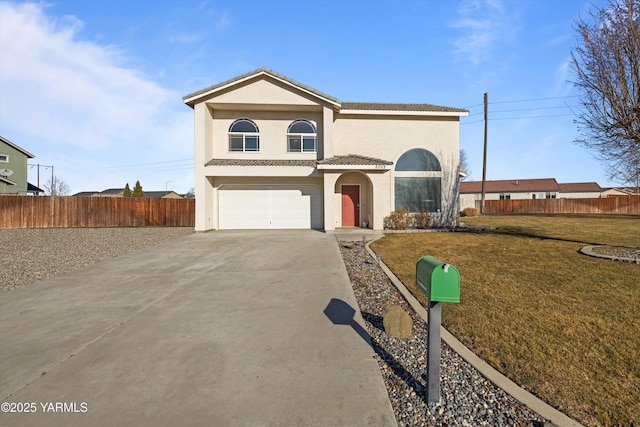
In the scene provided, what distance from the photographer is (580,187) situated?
2162 inches

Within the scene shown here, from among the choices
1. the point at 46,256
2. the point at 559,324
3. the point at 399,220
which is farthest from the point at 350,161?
the point at 46,256

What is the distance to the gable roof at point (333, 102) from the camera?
14398 millimetres

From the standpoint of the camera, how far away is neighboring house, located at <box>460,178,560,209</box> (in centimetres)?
5010

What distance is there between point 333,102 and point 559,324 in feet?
43.2

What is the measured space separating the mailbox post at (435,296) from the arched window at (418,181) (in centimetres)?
1368

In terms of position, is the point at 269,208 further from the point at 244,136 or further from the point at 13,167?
the point at 13,167

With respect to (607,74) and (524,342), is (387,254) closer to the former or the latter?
(524,342)

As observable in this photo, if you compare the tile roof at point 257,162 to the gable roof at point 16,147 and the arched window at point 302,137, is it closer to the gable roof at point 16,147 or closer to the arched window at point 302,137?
the arched window at point 302,137

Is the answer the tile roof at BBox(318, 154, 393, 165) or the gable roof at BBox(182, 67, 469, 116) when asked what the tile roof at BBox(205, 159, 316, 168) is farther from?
the gable roof at BBox(182, 67, 469, 116)

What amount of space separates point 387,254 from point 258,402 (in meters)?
7.26

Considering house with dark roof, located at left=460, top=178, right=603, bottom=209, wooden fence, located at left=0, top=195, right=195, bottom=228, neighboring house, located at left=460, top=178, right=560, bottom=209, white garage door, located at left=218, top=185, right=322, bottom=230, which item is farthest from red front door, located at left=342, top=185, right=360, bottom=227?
house with dark roof, located at left=460, top=178, right=603, bottom=209

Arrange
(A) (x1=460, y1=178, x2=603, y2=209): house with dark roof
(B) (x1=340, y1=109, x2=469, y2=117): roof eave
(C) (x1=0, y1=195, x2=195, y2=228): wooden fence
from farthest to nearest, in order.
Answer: (A) (x1=460, y1=178, x2=603, y2=209): house with dark roof → (C) (x1=0, y1=195, x2=195, y2=228): wooden fence → (B) (x1=340, y1=109, x2=469, y2=117): roof eave

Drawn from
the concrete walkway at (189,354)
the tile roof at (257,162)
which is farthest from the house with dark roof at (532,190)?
the concrete walkway at (189,354)

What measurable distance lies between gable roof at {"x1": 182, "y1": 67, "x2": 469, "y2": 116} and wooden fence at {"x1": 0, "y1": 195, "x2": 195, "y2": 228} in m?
9.23
